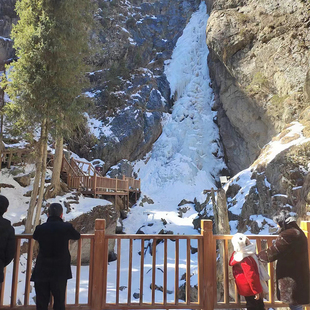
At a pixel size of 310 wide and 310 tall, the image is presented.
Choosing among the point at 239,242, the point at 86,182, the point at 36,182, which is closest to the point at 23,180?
the point at 86,182

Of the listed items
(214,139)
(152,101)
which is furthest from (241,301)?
(152,101)

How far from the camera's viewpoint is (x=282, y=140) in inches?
427

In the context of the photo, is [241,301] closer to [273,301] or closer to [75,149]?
[273,301]

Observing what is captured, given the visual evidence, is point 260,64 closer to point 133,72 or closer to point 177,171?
point 177,171

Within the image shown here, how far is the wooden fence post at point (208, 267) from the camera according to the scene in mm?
3744

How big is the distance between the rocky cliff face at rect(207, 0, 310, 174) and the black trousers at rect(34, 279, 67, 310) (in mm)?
13251

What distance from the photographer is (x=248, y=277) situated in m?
3.17

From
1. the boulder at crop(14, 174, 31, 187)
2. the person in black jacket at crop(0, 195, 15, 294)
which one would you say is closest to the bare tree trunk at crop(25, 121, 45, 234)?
the boulder at crop(14, 174, 31, 187)

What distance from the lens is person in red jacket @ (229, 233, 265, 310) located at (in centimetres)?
317

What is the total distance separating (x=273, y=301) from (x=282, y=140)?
8.26 metres

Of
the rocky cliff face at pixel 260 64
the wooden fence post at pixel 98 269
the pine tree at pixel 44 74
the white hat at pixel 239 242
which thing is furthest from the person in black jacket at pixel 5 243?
the rocky cliff face at pixel 260 64

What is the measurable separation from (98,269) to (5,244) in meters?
1.29

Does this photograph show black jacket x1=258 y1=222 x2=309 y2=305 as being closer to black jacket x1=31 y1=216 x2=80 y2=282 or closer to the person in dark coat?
the person in dark coat

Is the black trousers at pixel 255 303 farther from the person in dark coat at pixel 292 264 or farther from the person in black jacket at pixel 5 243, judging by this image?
the person in black jacket at pixel 5 243
